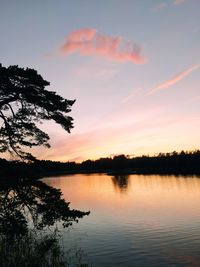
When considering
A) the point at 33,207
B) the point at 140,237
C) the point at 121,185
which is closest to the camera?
the point at 33,207

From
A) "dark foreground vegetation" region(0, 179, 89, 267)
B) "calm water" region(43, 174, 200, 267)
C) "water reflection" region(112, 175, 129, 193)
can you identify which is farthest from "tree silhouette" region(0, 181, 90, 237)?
"water reflection" region(112, 175, 129, 193)

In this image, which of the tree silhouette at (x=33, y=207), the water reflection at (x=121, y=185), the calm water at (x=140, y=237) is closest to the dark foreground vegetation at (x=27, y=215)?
the tree silhouette at (x=33, y=207)

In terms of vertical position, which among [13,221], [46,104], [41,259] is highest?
[46,104]

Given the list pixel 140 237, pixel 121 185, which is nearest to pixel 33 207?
pixel 140 237

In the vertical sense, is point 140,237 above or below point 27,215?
below

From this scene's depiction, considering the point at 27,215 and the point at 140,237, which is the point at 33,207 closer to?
the point at 27,215

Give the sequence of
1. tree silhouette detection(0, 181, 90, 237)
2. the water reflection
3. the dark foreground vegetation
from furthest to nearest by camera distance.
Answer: the water reflection < tree silhouette detection(0, 181, 90, 237) < the dark foreground vegetation

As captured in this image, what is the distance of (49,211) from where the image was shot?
1814cm

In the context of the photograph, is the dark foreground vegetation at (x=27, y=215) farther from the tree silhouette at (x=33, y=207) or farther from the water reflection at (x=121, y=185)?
the water reflection at (x=121, y=185)

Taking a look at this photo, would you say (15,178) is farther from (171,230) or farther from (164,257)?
(171,230)

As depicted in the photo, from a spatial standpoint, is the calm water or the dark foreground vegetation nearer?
the dark foreground vegetation

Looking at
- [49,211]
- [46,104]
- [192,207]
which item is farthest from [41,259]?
[192,207]

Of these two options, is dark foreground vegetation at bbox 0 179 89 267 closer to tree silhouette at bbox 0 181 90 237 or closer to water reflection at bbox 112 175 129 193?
tree silhouette at bbox 0 181 90 237

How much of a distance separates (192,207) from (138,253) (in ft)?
91.4
